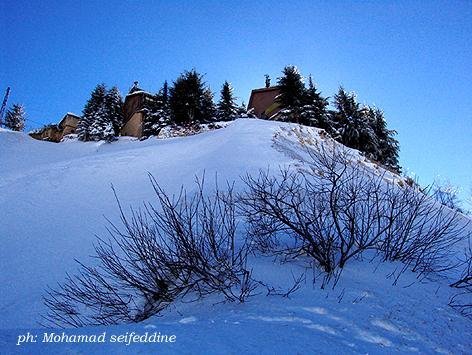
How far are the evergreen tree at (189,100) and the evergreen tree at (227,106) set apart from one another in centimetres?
91

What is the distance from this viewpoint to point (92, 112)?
30.2 metres

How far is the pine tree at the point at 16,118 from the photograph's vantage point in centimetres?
4684

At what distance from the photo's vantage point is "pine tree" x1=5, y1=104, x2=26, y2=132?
46844mm

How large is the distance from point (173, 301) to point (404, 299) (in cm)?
321

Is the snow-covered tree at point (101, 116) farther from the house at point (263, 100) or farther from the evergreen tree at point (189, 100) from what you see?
the house at point (263, 100)

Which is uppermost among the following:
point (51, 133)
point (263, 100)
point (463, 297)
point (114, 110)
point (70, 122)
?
point (263, 100)

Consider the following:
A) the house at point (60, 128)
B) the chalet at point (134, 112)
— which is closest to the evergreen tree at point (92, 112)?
the chalet at point (134, 112)

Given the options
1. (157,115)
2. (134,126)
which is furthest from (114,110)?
(157,115)

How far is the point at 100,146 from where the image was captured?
73.2ft

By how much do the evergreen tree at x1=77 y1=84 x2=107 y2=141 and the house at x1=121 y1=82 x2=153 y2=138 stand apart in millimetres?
3150

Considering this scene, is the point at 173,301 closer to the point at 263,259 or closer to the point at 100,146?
the point at 263,259

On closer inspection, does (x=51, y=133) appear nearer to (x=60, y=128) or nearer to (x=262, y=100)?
(x=60, y=128)

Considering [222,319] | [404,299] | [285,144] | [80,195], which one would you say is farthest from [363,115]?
[222,319]

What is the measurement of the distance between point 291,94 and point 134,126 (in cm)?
1679
